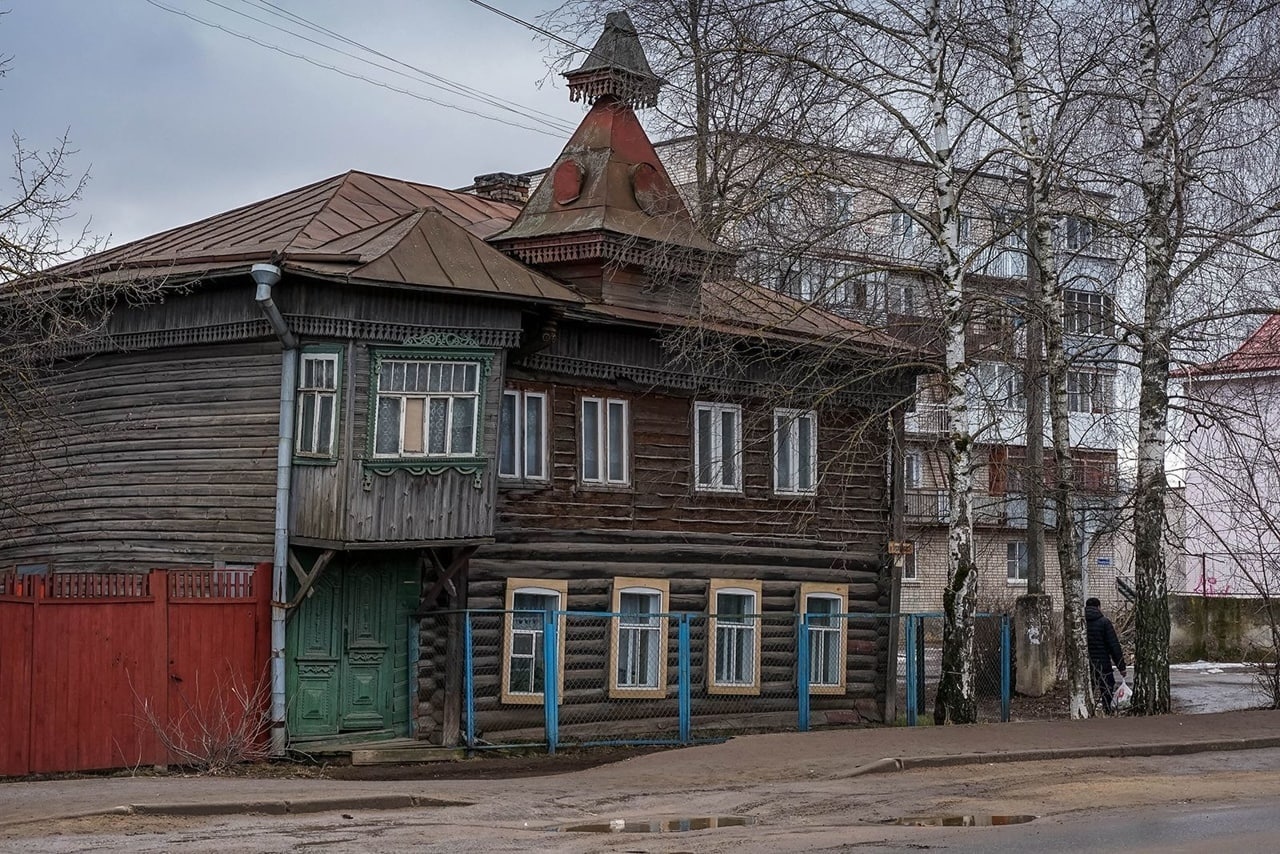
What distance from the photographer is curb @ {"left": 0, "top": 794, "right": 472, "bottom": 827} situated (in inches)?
488

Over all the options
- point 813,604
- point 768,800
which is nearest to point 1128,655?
point 813,604

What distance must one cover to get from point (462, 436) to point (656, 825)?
8002 mm

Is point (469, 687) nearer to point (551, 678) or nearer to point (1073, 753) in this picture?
point (551, 678)

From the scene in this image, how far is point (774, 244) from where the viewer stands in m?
20.1

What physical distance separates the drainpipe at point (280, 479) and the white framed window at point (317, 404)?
12cm

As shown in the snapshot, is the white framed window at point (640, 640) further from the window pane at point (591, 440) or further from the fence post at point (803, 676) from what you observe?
the fence post at point (803, 676)

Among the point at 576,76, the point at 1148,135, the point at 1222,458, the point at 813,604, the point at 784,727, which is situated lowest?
the point at 784,727

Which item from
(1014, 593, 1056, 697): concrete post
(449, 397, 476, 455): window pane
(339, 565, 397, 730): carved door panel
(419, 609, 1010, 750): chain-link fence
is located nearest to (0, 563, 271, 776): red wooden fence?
(339, 565, 397, 730): carved door panel

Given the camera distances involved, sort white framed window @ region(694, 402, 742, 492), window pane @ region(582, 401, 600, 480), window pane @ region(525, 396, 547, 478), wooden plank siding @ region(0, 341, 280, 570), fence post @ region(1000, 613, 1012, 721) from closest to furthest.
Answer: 1. wooden plank siding @ region(0, 341, 280, 570)
2. window pane @ region(525, 396, 547, 478)
3. window pane @ region(582, 401, 600, 480)
4. white framed window @ region(694, 402, 742, 492)
5. fence post @ region(1000, 613, 1012, 721)

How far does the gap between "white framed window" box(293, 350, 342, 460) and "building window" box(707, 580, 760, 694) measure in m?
7.17

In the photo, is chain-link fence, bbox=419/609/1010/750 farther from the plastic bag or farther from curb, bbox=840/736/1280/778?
curb, bbox=840/736/1280/778

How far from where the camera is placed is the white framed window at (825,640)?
25.3m

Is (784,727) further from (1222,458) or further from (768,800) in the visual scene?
(768,800)

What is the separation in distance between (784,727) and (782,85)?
1007cm
